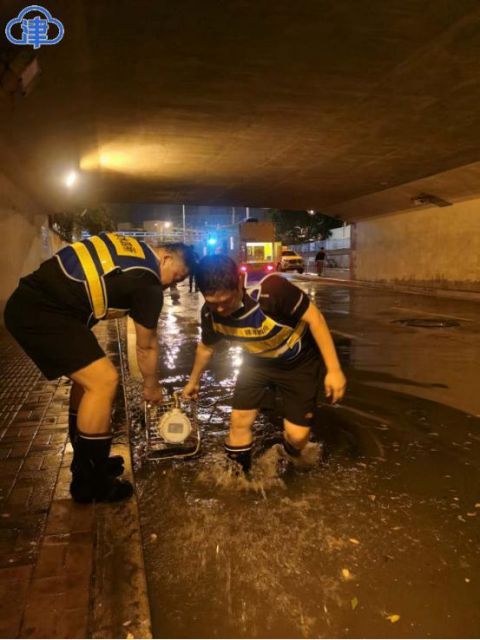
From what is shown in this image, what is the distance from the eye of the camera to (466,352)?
8141mm

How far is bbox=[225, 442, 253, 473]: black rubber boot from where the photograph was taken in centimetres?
360

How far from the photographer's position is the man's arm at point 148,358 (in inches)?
118

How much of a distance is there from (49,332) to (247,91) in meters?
7.14

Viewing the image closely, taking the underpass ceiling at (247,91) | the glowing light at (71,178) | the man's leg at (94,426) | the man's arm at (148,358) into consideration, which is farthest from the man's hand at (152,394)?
the glowing light at (71,178)

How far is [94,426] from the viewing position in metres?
3.00

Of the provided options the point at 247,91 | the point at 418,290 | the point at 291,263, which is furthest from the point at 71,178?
the point at 291,263

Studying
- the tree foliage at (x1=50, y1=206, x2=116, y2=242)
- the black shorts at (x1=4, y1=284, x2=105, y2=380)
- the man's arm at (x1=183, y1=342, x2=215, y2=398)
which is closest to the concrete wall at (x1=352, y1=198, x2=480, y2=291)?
the tree foliage at (x1=50, y1=206, x2=116, y2=242)

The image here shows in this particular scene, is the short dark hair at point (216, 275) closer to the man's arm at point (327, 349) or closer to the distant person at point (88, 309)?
the distant person at point (88, 309)

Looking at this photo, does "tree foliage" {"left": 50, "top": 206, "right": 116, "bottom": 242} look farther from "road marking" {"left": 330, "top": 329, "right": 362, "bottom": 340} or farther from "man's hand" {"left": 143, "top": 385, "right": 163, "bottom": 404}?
"man's hand" {"left": 143, "top": 385, "right": 163, "bottom": 404}

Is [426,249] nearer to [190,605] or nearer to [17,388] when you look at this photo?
[17,388]

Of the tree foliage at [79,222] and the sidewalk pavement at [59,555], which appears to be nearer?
the sidewalk pavement at [59,555]

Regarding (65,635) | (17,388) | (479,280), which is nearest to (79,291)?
(65,635)

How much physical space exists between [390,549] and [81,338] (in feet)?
7.26

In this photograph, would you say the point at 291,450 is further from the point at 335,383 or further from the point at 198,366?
the point at 198,366
